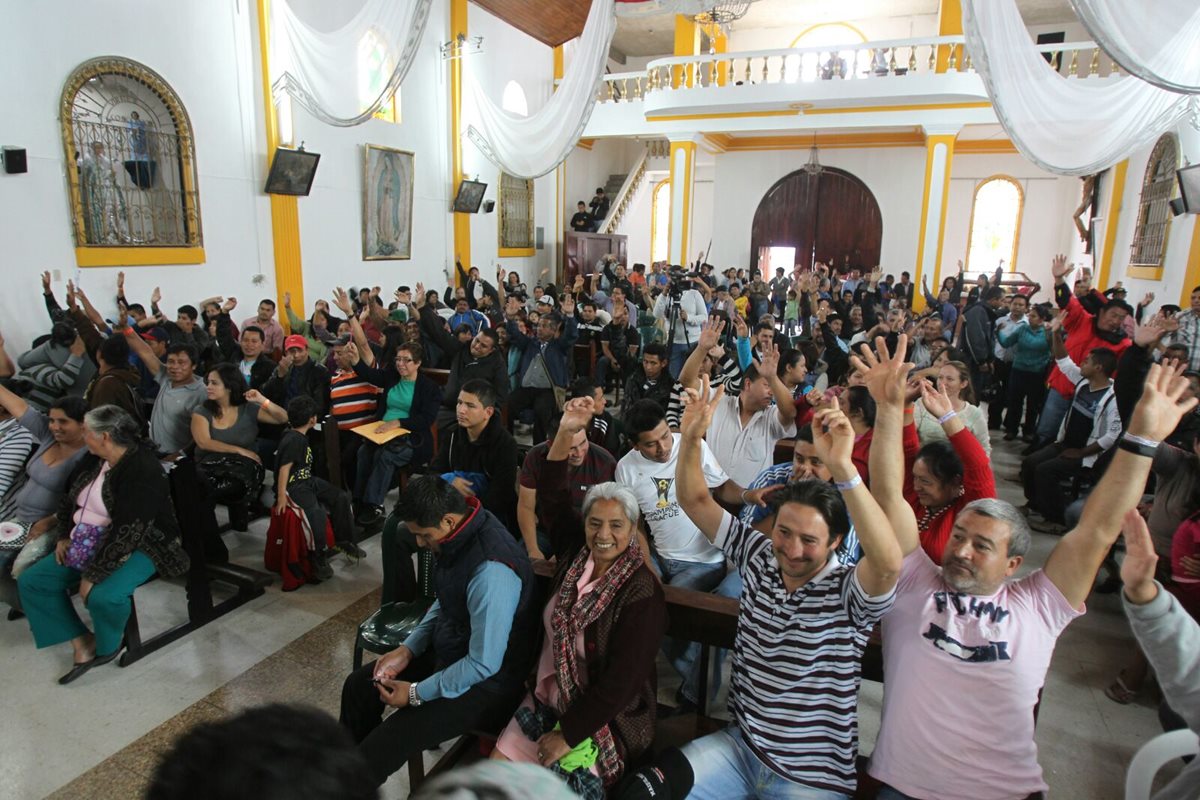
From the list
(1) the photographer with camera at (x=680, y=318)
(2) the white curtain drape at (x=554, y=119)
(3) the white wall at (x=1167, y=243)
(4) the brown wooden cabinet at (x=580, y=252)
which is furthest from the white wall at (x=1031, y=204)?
(2) the white curtain drape at (x=554, y=119)

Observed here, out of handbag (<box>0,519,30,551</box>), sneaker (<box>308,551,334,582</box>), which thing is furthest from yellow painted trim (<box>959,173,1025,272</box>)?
handbag (<box>0,519,30,551</box>)

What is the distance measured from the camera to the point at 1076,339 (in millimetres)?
5922

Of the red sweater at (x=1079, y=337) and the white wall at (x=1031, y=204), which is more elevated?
the white wall at (x=1031, y=204)

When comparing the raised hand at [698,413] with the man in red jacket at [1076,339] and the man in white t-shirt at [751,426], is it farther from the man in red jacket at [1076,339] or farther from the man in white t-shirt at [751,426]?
the man in red jacket at [1076,339]

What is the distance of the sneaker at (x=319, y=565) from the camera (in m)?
4.02

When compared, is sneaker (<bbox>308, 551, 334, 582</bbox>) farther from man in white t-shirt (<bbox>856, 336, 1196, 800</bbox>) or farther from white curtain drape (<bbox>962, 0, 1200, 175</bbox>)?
white curtain drape (<bbox>962, 0, 1200, 175</bbox>)

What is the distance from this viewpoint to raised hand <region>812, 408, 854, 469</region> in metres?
1.82

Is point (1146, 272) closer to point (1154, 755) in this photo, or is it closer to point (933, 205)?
point (933, 205)

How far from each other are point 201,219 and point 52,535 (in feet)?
19.0

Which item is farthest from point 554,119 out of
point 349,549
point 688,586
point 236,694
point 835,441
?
point 835,441

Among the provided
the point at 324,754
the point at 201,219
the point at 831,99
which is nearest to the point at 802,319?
the point at 831,99

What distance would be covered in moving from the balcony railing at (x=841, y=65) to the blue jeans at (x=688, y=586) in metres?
9.73

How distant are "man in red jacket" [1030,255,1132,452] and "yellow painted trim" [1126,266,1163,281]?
5.04 m

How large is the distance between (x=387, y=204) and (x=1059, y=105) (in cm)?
904
